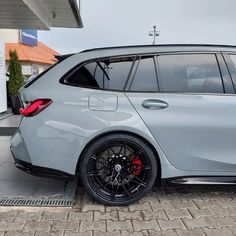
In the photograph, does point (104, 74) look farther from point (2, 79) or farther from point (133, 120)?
point (2, 79)

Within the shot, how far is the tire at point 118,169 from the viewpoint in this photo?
139 inches

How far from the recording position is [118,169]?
11.8 feet

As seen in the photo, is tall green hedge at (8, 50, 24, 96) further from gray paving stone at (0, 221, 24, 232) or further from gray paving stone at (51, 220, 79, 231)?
gray paving stone at (51, 220, 79, 231)

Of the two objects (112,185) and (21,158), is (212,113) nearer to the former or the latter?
(112,185)

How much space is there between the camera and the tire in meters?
3.53

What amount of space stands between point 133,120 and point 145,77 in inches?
20.1

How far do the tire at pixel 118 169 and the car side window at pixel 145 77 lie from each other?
539 mm

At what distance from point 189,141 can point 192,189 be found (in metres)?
0.89

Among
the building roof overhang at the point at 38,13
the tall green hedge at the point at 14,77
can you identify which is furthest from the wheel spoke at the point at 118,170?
the tall green hedge at the point at 14,77

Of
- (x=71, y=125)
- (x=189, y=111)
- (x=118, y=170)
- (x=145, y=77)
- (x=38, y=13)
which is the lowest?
(x=118, y=170)

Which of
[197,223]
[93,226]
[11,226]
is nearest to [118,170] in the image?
[93,226]

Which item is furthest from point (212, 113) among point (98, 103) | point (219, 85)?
point (98, 103)

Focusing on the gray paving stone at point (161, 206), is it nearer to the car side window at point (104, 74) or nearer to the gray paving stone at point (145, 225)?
the gray paving stone at point (145, 225)

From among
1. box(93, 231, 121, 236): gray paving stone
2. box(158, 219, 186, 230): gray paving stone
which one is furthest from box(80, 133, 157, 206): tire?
box(93, 231, 121, 236): gray paving stone
